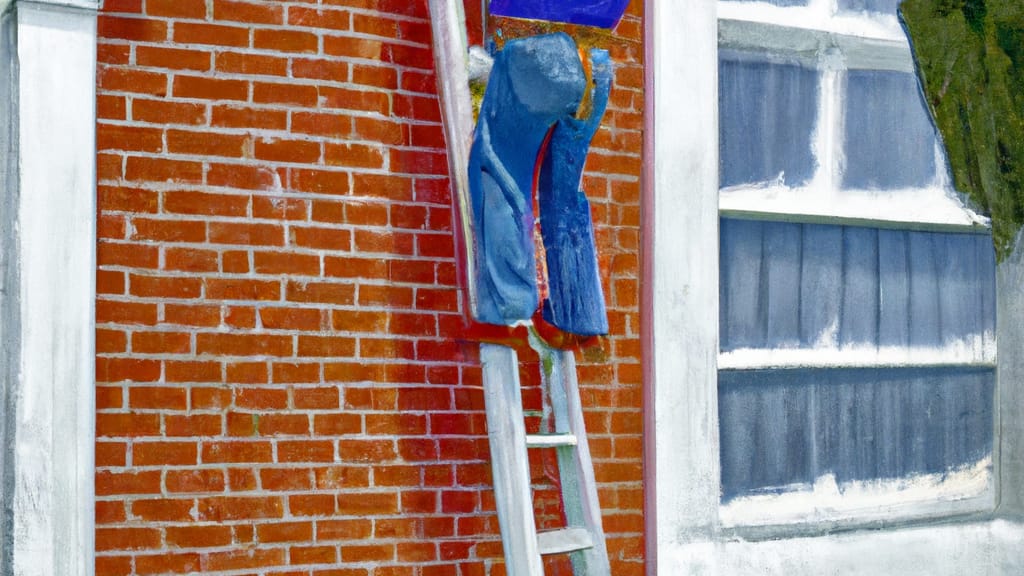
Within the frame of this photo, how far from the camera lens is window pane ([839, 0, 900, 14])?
4410 mm

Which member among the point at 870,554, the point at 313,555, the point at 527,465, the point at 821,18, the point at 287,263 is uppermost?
the point at 821,18

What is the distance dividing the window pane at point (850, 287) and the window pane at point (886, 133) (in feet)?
0.63

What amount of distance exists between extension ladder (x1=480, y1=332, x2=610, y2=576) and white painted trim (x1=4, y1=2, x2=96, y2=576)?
3.53 feet

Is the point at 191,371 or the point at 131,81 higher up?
the point at 131,81

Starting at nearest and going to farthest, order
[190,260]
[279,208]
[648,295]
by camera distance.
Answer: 1. [190,260]
2. [279,208]
3. [648,295]

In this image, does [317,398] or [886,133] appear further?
[886,133]

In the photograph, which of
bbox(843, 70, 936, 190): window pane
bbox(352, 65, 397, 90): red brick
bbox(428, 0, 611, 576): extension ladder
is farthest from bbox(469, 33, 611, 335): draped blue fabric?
bbox(843, 70, 936, 190): window pane

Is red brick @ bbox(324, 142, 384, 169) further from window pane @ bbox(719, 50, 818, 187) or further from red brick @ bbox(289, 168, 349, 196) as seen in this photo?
window pane @ bbox(719, 50, 818, 187)

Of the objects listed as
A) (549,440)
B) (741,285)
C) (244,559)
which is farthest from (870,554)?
(244,559)

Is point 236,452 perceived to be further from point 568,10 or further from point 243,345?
point 568,10

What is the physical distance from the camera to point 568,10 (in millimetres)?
3736

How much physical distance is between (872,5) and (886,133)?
450 millimetres

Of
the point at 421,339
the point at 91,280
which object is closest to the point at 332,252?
the point at 421,339

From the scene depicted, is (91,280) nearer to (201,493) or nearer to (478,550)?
(201,493)
